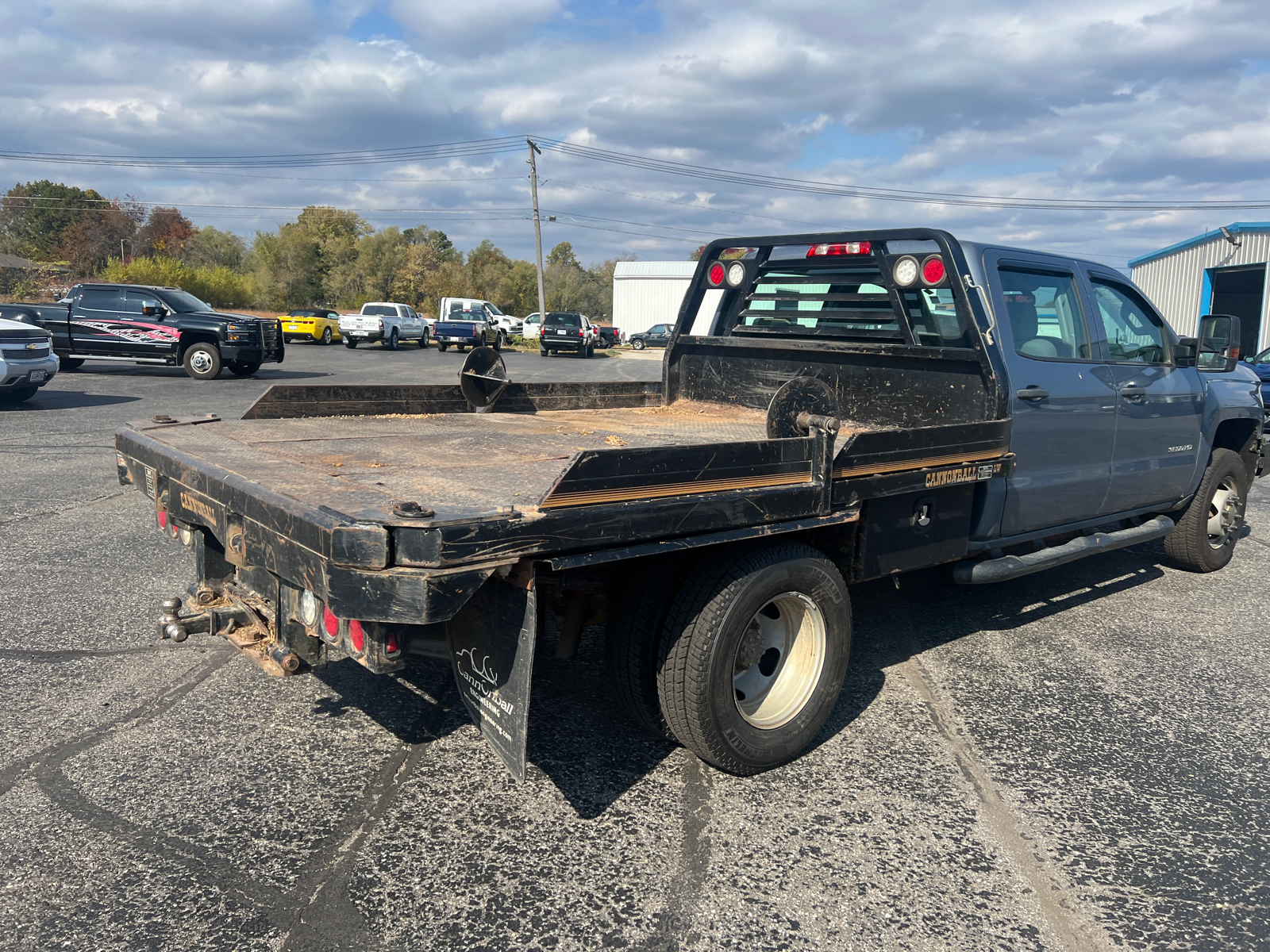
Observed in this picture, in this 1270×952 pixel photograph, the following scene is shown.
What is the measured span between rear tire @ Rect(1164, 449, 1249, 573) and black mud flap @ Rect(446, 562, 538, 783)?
17.9 ft

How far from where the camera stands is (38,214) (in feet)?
248

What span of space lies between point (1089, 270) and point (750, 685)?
11.0ft

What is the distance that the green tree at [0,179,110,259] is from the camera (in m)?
74.4

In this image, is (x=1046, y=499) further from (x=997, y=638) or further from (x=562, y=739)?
(x=562, y=739)

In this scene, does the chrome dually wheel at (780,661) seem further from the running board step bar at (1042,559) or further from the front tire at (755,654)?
the running board step bar at (1042,559)

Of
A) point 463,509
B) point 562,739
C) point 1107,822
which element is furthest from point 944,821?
point 463,509

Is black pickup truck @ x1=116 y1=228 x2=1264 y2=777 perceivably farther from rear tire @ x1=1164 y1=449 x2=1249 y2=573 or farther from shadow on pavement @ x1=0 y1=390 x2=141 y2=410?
shadow on pavement @ x1=0 y1=390 x2=141 y2=410

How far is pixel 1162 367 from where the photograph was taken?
18.3 ft

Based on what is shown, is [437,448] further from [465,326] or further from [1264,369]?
[465,326]

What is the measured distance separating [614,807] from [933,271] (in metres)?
3.06

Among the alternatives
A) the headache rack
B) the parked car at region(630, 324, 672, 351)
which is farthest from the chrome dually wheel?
the parked car at region(630, 324, 672, 351)

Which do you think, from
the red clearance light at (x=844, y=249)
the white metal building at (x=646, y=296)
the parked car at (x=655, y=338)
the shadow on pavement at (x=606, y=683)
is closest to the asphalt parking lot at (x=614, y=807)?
the shadow on pavement at (x=606, y=683)

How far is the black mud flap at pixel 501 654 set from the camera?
2625 mm

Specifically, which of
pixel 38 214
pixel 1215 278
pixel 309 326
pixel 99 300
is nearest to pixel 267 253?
pixel 38 214
